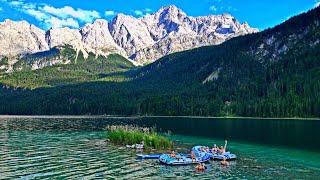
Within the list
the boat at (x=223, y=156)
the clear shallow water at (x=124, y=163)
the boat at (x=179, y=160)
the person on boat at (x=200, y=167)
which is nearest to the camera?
the clear shallow water at (x=124, y=163)

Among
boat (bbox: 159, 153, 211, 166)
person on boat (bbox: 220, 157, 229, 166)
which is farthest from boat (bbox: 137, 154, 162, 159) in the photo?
person on boat (bbox: 220, 157, 229, 166)

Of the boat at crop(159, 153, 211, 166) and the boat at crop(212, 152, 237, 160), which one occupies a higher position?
the boat at crop(212, 152, 237, 160)

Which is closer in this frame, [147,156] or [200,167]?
[200,167]

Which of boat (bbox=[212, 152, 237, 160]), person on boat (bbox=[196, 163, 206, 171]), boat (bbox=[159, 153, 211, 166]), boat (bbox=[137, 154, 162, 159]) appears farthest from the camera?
boat (bbox=[137, 154, 162, 159])

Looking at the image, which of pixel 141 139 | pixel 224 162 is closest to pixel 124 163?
pixel 224 162

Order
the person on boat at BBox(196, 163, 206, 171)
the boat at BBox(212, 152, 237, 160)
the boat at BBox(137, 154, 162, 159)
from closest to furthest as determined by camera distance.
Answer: the person on boat at BBox(196, 163, 206, 171), the boat at BBox(212, 152, 237, 160), the boat at BBox(137, 154, 162, 159)

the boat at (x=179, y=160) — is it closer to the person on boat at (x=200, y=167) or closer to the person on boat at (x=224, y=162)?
the person on boat at (x=224, y=162)

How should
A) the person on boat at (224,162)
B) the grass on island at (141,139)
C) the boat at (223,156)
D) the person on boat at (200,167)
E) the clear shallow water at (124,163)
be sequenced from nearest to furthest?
1. the clear shallow water at (124,163)
2. the person on boat at (200,167)
3. the person on boat at (224,162)
4. the boat at (223,156)
5. the grass on island at (141,139)

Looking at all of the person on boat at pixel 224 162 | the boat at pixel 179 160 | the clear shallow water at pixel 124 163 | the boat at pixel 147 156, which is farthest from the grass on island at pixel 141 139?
the person on boat at pixel 224 162

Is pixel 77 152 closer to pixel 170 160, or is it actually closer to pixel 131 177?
pixel 170 160

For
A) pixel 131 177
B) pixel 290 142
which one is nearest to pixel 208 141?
pixel 290 142

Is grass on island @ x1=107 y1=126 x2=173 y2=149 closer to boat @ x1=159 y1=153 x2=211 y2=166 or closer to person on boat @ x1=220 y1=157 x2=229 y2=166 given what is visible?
boat @ x1=159 y1=153 x2=211 y2=166

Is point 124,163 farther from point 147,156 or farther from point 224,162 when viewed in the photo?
point 224,162

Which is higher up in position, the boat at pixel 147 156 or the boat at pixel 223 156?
the boat at pixel 223 156
